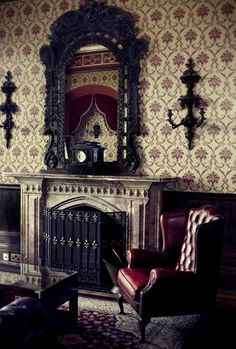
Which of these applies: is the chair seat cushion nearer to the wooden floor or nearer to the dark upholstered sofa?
the wooden floor

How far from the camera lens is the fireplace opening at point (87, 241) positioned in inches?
148

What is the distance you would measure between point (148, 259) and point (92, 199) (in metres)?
0.96

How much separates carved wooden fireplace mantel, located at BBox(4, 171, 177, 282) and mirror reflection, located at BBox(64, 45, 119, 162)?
0.33 m

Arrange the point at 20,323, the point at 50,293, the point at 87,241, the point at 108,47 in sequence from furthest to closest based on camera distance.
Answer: the point at 108,47
the point at 87,241
the point at 50,293
the point at 20,323

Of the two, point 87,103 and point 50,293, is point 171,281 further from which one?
point 87,103

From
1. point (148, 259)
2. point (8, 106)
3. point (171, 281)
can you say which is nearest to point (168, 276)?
point (171, 281)

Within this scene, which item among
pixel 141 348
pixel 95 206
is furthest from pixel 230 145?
pixel 141 348

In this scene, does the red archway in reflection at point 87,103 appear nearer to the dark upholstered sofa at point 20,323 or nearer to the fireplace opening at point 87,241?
the fireplace opening at point 87,241

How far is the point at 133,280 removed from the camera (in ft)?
9.30

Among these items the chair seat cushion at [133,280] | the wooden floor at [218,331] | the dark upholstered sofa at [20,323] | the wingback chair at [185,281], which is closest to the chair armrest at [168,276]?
the wingback chair at [185,281]

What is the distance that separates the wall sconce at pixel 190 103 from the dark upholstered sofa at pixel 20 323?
2449 millimetres

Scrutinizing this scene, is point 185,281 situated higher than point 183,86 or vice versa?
point 183,86

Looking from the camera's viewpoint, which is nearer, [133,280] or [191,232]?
[133,280]

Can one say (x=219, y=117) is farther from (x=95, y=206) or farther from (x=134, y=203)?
(x=95, y=206)
